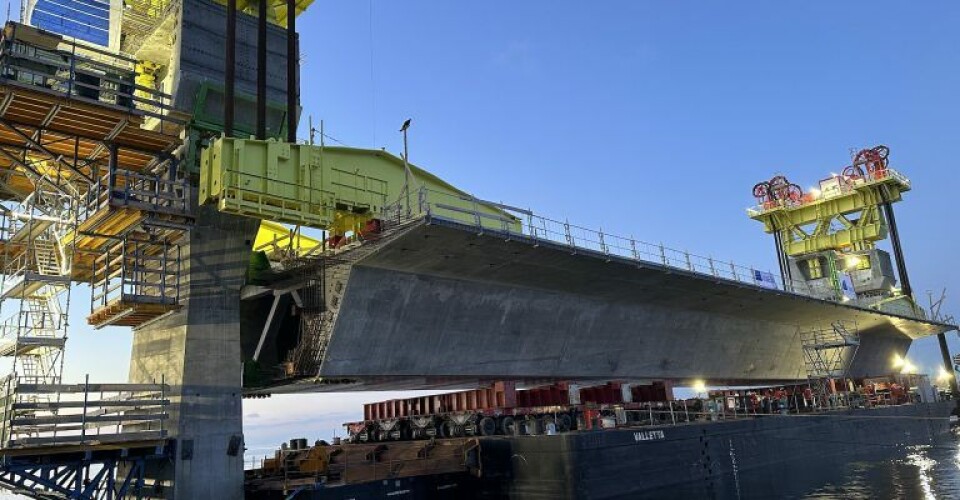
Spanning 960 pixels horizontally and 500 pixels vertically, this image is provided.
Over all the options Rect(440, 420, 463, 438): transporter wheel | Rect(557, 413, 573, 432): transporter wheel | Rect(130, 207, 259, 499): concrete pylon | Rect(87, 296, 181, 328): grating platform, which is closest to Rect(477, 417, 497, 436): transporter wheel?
Rect(440, 420, 463, 438): transporter wheel

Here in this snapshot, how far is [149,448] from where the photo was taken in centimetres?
2078

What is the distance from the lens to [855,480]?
29.4 metres

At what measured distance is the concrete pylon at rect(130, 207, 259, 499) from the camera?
21359 mm

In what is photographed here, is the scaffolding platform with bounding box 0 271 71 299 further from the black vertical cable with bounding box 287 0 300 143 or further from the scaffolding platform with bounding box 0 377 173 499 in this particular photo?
the black vertical cable with bounding box 287 0 300 143

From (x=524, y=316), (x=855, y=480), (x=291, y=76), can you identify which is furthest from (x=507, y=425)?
(x=291, y=76)

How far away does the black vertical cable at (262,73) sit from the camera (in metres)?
25.1

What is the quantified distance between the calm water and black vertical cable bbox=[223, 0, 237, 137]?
21.6m

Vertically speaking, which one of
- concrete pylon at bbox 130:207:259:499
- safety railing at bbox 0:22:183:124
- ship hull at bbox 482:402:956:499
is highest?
safety railing at bbox 0:22:183:124

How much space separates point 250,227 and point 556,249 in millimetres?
11668

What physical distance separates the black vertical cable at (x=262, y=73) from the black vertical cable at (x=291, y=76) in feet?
3.77

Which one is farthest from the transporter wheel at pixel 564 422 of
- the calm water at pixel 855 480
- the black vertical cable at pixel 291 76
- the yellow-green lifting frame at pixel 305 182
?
the black vertical cable at pixel 291 76

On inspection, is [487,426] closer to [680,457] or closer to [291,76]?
[680,457]

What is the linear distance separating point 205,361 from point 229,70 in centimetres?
1091

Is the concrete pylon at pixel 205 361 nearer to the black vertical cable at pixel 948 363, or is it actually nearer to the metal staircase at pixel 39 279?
the metal staircase at pixel 39 279
